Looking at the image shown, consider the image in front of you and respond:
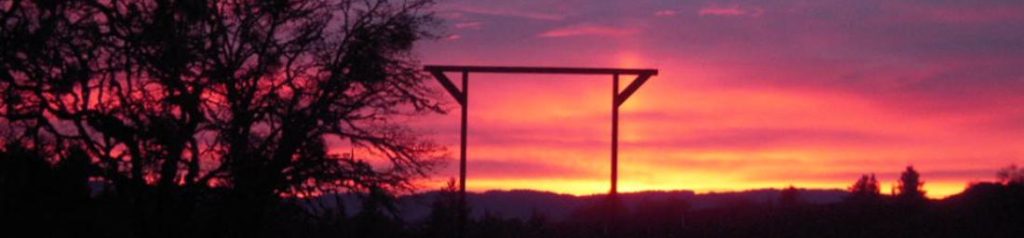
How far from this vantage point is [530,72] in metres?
26.3

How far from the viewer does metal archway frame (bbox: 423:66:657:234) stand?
26172 mm

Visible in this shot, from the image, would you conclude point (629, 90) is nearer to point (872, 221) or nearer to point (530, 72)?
point (530, 72)

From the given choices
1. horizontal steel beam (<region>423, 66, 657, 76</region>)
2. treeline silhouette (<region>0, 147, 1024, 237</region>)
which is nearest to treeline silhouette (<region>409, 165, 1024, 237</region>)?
treeline silhouette (<region>0, 147, 1024, 237</region>)

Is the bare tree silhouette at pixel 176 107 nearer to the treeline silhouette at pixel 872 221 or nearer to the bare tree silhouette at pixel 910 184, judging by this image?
the treeline silhouette at pixel 872 221

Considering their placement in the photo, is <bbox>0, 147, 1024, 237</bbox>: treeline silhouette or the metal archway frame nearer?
<bbox>0, 147, 1024, 237</bbox>: treeline silhouette

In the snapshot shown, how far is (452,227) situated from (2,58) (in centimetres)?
1154

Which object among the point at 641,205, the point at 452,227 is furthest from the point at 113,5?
the point at 641,205

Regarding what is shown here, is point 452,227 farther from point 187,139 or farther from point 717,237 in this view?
point 717,237

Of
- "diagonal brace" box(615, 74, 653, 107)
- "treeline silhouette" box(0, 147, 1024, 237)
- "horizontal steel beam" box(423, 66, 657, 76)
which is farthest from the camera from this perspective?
"diagonal brace" box(615, 74, 653, 107)

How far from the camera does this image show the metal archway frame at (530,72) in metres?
26.2

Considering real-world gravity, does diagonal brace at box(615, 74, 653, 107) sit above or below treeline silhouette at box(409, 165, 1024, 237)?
above

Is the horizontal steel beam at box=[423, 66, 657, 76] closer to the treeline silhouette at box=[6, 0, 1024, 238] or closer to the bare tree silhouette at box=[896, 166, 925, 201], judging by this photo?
the treeline silhouette at box=[6, 0, 1024, 238]

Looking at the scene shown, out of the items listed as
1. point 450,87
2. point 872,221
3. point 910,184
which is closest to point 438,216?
point 450,87

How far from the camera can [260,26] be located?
25.0 m
